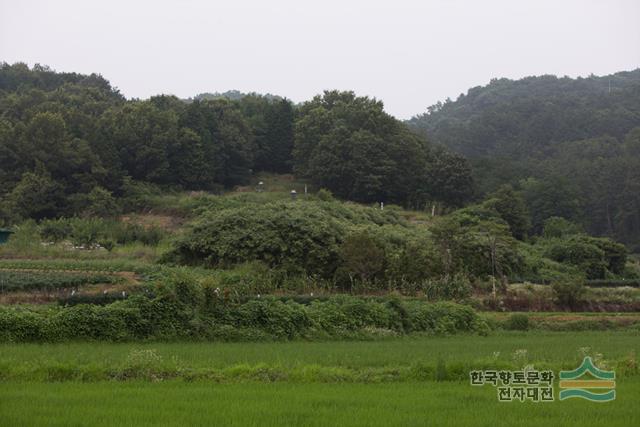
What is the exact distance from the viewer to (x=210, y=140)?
59094 mm

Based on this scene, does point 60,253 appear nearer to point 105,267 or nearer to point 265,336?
point 105,267

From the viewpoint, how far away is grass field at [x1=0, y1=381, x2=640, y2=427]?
874 cm

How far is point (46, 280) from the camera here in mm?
26500

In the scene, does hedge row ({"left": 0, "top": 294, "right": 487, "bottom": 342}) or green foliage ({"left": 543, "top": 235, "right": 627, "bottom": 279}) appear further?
green foliage ({"left": 543, "top": 235, "right": 627, "bottom": 279})

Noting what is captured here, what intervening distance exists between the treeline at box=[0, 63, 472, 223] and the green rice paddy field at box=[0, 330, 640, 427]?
116 feet

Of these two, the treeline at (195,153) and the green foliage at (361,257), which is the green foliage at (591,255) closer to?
the treeline at (195,153)

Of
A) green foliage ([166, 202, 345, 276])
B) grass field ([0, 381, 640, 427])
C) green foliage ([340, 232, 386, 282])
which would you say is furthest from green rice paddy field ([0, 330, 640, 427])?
green foliage ([166, 202, 345, 276])

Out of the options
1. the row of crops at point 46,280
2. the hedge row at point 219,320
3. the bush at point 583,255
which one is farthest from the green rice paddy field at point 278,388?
the bush at point 583,255

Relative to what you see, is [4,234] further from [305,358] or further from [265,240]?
[305,358]

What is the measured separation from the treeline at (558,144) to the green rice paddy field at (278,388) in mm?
50245

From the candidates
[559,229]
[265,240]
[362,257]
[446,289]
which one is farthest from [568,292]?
[559,229]

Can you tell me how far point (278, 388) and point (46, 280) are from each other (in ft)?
60.1

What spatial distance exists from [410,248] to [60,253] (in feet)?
57.9

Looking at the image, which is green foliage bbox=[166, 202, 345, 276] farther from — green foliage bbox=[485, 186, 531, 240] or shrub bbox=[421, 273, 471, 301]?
green foliage bbox=[485, 186, 531, 240]
